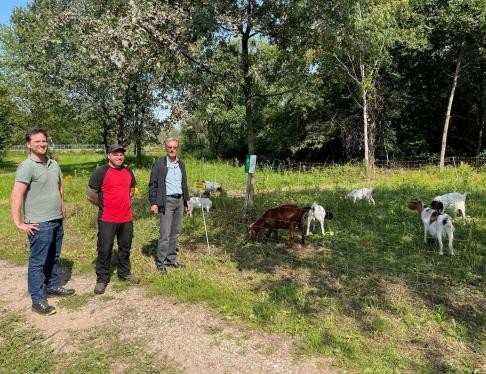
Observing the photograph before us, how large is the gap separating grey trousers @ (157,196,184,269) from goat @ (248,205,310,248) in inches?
57.6

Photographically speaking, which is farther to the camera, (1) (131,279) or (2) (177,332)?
(1) (131,279)

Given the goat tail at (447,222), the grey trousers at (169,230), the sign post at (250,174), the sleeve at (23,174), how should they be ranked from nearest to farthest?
the sleeve at (23,174) < the grey trousers at (169,230) < the goat tail at (447,222) < the sign post at (250,174)

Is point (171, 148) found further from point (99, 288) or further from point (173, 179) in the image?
point (99, 288)

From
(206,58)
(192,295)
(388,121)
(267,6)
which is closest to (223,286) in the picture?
(192,295)

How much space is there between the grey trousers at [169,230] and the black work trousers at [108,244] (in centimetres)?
50

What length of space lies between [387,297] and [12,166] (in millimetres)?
34321

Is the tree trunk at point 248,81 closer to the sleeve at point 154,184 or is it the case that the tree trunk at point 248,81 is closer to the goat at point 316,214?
the goat at point 316,214

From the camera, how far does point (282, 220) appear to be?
6832 mm

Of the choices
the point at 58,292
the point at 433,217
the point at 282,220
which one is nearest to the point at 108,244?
the point at 58,292

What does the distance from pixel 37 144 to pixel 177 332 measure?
8.30 ft

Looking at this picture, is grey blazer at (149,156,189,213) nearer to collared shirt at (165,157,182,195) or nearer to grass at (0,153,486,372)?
collared shirt at (165,157,182,195)

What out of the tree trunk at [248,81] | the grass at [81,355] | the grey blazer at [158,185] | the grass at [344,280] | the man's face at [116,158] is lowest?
the grass at [81,355]

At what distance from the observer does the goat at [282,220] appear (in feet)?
22.3

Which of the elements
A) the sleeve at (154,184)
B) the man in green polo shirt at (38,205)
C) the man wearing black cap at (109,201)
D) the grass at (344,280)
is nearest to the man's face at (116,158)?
the man wearing black cap at (109,201)
